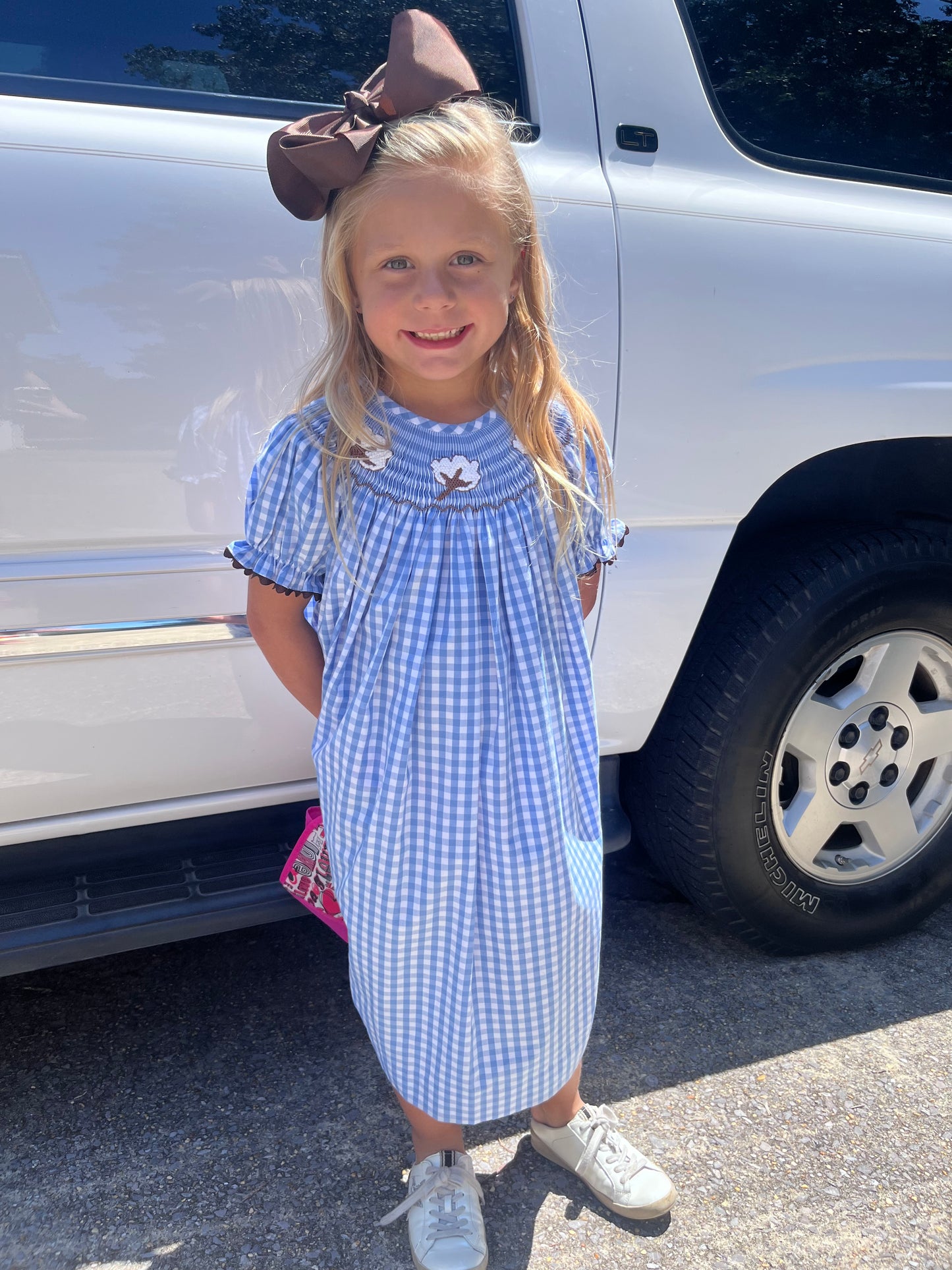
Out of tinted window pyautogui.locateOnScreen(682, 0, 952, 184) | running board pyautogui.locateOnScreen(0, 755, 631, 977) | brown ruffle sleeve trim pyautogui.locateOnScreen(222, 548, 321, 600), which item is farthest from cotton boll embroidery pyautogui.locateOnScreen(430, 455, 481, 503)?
tinted window pyautogui.locateOnScreen(682, 0, 952, 184)

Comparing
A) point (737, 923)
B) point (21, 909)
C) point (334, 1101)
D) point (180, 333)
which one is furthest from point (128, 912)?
point (737, 923)

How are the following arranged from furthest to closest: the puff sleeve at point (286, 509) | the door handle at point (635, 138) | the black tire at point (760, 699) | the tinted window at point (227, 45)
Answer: the black tire at point (760, 699) < the door handle at point (635, 138) < the tinted window at point (227, 45) < the puff sleeve at point (286, 509)

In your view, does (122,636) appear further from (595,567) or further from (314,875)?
(595,567)

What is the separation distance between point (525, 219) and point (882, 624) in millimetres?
1168

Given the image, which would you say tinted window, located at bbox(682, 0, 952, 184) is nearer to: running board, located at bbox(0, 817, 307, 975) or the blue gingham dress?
the blue gingham dress

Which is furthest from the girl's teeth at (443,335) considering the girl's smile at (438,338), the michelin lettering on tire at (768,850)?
the michelin lettering on tire at (768,850)

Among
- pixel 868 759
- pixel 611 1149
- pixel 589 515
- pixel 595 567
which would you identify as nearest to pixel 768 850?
pixel 868 759

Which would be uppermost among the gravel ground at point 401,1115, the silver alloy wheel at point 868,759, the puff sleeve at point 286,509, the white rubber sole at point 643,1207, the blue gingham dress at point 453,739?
the puff sleeve at point 286,509

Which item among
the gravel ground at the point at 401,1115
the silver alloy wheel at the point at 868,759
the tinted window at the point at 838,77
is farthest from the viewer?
the silver alloy wheel at the point at 868,759

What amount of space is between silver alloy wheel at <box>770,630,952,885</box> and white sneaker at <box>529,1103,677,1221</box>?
71 centimetres

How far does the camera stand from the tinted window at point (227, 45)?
1.50 m

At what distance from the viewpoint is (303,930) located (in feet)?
7.69

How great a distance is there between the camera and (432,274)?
130cm

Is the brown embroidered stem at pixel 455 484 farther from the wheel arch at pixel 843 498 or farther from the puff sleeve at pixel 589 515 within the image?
the wheel arch at pixel 843 498
